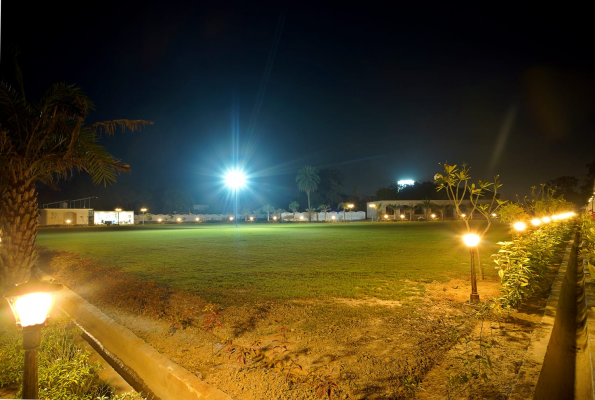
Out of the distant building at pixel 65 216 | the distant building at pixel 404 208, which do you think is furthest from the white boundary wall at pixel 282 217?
the distant building at pixel 65 216

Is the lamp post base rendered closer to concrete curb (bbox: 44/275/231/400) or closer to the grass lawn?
concrete curb (bbox: 44/275/231/400)

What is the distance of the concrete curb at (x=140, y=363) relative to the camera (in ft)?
11.4

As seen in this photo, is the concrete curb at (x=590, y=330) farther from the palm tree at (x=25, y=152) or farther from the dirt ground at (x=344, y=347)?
the palm tree at (x=25, y=152)

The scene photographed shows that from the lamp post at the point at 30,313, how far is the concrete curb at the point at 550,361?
13.5 ft

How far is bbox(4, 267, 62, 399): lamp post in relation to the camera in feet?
8.84

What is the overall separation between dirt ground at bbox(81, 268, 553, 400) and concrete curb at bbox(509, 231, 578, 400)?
0.13 metres

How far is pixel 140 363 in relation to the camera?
433 centimetres

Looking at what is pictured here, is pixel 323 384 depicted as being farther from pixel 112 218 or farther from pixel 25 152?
pixel 112 218

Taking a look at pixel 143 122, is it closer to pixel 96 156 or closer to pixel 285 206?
pixel 96 156

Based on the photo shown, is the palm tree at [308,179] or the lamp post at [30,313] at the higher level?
the palm tree at [308,179]

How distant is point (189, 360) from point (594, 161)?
80.8 m

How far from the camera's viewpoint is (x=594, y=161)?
202 ft

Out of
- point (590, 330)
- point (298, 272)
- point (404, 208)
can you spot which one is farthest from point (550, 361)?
point (404, 208)

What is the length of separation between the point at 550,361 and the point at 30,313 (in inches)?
227
